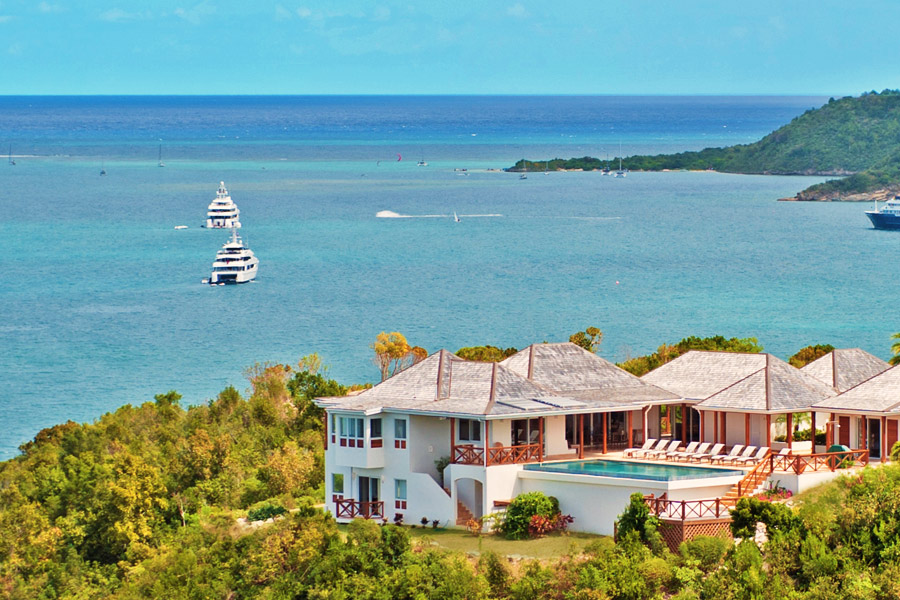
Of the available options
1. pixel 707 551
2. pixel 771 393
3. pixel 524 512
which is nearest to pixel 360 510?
pixel 524 512

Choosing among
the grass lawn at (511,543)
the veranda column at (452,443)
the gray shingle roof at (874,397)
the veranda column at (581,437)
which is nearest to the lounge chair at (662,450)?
the veranda column at (581,437)

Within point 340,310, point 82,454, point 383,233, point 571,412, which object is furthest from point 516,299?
point 571,412

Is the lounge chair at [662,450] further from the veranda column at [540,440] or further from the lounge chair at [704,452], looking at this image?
the veranda column at [540,440]

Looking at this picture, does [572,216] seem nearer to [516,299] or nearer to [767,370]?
[516,299]

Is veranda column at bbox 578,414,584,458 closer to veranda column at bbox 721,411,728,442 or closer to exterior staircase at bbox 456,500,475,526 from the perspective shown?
exterior staircase at bbox 456,500,475,526

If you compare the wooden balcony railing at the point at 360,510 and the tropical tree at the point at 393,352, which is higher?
the tropical tree at the point at 393,352

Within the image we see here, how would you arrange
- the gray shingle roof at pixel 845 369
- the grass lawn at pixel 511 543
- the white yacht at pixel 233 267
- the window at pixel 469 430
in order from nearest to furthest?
the grass lawn at pixel 511 543, the window at pixel 469 430, the gray shingle roof at pixel 845 369, the white yacht at pixel 233 267

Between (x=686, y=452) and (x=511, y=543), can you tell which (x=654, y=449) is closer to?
(x=686, y=452)
